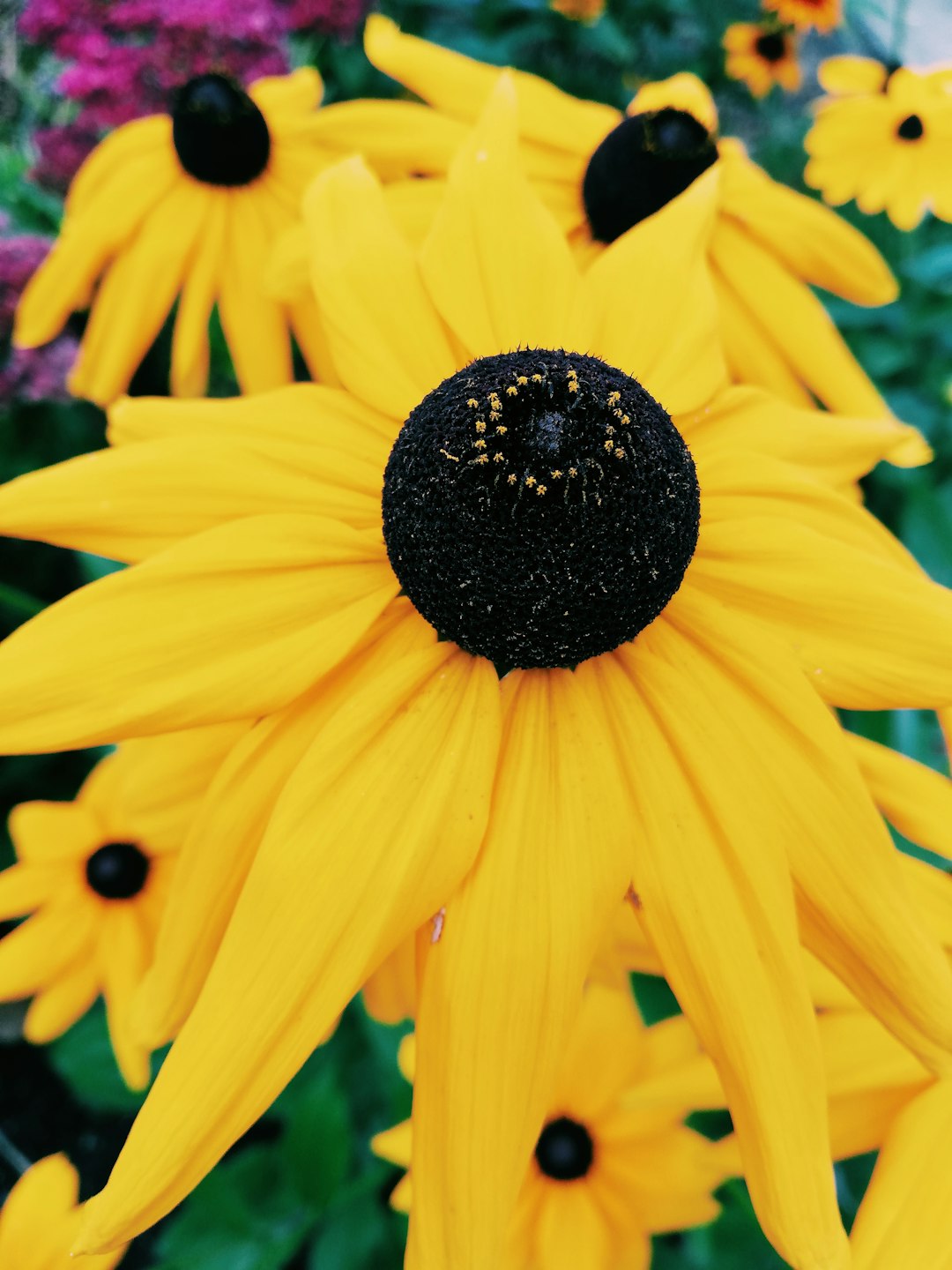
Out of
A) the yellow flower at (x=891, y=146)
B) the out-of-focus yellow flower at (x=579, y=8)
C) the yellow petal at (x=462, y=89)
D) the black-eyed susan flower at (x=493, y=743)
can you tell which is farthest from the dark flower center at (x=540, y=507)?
the out-of-focus yellow flower at (x=579, y=8)

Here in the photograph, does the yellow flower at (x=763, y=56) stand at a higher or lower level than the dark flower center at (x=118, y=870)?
higher

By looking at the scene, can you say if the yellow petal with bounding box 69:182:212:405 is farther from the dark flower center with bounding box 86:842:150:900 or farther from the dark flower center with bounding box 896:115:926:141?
the dark flower center with bounding box 896:115:926:141

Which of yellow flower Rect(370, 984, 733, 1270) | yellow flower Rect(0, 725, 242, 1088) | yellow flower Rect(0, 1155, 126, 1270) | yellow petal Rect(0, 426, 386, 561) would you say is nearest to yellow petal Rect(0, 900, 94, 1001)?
yellow flower Rect(0, 725, 242, 1088)

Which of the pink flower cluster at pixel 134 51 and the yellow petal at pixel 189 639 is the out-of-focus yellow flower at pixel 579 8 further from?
the yellow petal at pixel 189 639

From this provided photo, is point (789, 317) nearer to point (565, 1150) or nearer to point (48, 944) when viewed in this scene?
point (565, 1150)

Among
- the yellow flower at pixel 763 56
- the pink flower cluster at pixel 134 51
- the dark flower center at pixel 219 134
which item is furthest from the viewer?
the yellow flower at pixel 763 56

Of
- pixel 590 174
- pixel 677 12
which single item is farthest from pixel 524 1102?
pixel 677 12

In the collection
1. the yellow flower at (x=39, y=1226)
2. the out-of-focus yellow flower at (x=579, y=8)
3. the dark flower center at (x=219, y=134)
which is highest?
the out-of-focus yellow flower at (x=579, y=8)

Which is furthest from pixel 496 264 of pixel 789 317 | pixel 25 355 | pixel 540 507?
pixel 25 355

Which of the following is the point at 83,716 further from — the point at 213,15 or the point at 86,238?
the point at 213,15
